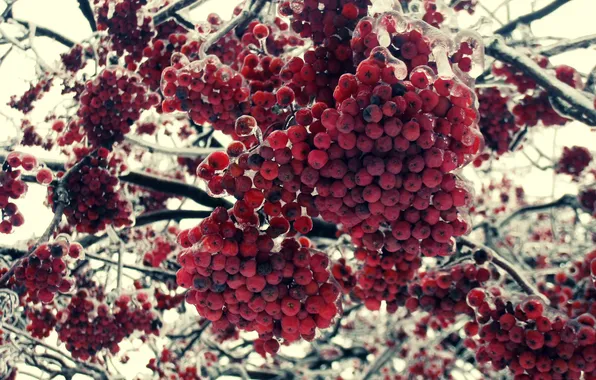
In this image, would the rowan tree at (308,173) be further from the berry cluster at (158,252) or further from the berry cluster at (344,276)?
the berry cluster at (158,252)

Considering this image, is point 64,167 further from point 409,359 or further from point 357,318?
point 357,318

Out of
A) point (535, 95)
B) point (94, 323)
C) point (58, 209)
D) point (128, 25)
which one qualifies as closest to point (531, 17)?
point (535, 95)

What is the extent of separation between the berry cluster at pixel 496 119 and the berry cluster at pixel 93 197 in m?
2.94

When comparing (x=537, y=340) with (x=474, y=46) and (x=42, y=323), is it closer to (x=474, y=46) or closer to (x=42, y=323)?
(x=474, y=46)

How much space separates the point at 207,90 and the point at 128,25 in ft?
4.91

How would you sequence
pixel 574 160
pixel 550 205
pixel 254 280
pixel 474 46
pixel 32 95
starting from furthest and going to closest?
pixel 32 95, pixel 574 160, pixel 550 205, pixel 474 46, pixel 254 280

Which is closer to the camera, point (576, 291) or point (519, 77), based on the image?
point (576, 291)

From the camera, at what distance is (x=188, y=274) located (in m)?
2.01

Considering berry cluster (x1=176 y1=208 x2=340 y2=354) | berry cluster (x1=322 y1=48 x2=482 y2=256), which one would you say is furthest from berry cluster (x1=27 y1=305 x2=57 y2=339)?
berry cluster (x1=322 y1=48 x2=482 y2=256)

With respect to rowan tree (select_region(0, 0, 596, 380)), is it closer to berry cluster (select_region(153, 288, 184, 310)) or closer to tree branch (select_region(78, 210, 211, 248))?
tree branch (select_region(78, 210, 211, 248))

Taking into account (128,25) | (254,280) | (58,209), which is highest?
(128,25)

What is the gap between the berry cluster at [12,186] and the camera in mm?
2773

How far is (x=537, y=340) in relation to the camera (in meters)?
2.29

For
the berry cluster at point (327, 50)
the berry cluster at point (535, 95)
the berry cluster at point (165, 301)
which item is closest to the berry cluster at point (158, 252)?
the berry cluster at point (165, 301)
